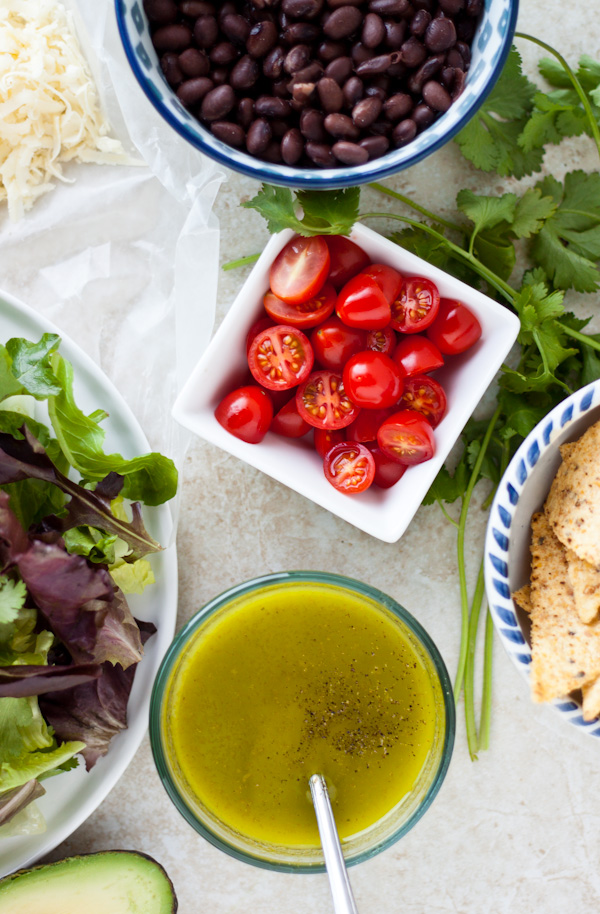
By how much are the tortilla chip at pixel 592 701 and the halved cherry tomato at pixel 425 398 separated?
18.1 inches

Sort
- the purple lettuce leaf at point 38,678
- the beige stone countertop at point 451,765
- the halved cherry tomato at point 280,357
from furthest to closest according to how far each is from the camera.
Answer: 1. the beige stone countertop at point 451,765
2. the halved cherry tomato at point 280,357
3. the purple lettuce leaf at point 38,678

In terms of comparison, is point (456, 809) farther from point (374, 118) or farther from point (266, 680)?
point (374, 118)

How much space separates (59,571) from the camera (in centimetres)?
99

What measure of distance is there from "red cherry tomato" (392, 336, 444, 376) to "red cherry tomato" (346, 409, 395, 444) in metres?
0.08

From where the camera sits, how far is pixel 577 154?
1.36 metres

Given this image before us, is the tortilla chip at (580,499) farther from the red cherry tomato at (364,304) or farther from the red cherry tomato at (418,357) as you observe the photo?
the red cherry tomato at (364,304)

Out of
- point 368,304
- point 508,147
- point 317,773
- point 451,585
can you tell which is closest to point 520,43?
point 508,147

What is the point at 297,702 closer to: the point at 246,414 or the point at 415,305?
the point at 246,414

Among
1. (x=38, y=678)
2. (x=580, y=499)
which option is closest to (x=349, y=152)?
(x=580, y=499)

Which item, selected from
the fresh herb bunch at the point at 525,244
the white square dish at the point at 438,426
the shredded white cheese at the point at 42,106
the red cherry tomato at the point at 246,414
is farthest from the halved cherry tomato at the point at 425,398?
the shredded white cheese at the point at 42,106

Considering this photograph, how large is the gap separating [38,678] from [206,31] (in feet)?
3.03

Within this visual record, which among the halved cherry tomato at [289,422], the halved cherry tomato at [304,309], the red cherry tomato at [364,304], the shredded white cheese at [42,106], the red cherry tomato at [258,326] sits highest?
the shredded white cheese at [42,106]

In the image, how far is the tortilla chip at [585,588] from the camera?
1.10 metres

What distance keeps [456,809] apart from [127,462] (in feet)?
2.94
